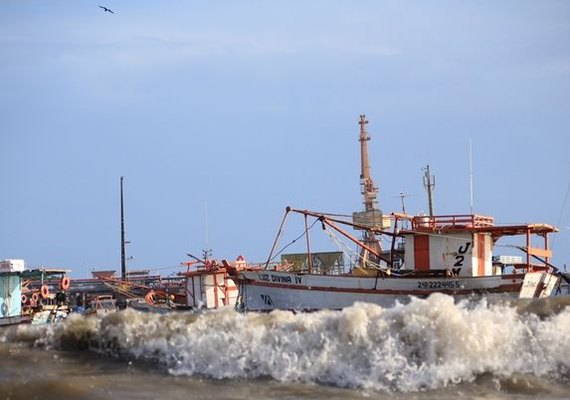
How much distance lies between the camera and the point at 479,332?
15.6 meters

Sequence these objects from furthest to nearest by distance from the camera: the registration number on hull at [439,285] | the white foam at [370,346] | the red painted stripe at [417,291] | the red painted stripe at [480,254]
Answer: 1. the red painted stripe at [480,254]
2. the registration number on hull at [439,285]
3. the red painted stripe at [417,291]
4. the white foam at [370,346]

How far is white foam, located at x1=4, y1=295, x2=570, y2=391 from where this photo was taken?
48.8 feet

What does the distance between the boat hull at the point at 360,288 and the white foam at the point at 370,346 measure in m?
10.3

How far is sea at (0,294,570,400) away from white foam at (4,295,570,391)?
0.02m

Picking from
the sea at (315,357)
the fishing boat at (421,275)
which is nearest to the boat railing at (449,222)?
the fishing boat at (421,275)

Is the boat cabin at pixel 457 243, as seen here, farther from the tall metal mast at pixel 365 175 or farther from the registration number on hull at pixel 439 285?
the tall metal mast at pixel 365 175

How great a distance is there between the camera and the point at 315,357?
15320 mm

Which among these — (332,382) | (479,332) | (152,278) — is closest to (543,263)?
(479,332)

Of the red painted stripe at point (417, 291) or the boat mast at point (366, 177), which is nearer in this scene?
the red painted stripe at point (417, 291)

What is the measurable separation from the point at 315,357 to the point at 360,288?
42.3ft

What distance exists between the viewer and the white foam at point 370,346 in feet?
48.8

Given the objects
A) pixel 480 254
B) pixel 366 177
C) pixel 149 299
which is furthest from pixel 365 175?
pixel 480 254

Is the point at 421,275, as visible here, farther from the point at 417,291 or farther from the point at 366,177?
the point at 366,177

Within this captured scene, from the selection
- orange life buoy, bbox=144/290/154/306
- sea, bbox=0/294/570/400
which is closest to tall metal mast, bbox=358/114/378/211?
orange life buoy, bbox=144/290/154/306
